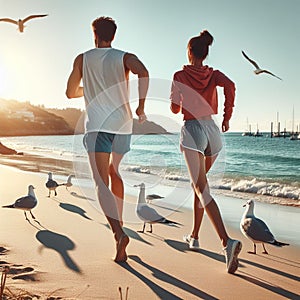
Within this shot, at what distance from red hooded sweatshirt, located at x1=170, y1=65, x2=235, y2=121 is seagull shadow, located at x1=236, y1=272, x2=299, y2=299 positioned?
1.23 m

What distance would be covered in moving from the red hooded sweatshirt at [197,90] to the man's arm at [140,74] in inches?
12.4

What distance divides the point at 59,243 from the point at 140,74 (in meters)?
1.66

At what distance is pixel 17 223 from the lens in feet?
16.8

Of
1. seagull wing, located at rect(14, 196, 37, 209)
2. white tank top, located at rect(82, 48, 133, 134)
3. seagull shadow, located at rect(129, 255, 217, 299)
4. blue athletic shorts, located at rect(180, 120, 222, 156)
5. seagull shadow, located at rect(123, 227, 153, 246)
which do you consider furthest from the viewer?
seagull wing, located at rect(14, 196, 37, 209)

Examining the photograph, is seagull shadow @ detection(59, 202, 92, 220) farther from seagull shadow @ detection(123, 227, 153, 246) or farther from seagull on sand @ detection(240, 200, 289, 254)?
seagull on sand @ detection(240, 200, 289, 254)

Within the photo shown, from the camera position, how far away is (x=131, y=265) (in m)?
3.49

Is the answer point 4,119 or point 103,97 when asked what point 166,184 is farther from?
point 4,119

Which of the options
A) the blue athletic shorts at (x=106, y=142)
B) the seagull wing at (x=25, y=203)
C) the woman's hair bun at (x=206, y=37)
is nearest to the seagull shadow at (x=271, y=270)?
the blue athletic shorts at (x=106, y=142)

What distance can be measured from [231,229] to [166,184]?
6166 millimetres

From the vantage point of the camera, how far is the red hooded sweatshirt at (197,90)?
12.5 ft

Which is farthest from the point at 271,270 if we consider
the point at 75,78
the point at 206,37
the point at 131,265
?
the point at 75,78

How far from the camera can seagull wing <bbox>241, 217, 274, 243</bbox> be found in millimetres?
4188

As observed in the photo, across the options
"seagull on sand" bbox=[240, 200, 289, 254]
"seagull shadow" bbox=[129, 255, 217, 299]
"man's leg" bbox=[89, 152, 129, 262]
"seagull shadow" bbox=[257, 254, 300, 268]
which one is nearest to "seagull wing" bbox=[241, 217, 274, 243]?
"seagull on sand" bbox=[240, 200, 289, 254]

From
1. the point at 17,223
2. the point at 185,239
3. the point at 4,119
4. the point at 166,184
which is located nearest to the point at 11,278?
the point at 185,239
